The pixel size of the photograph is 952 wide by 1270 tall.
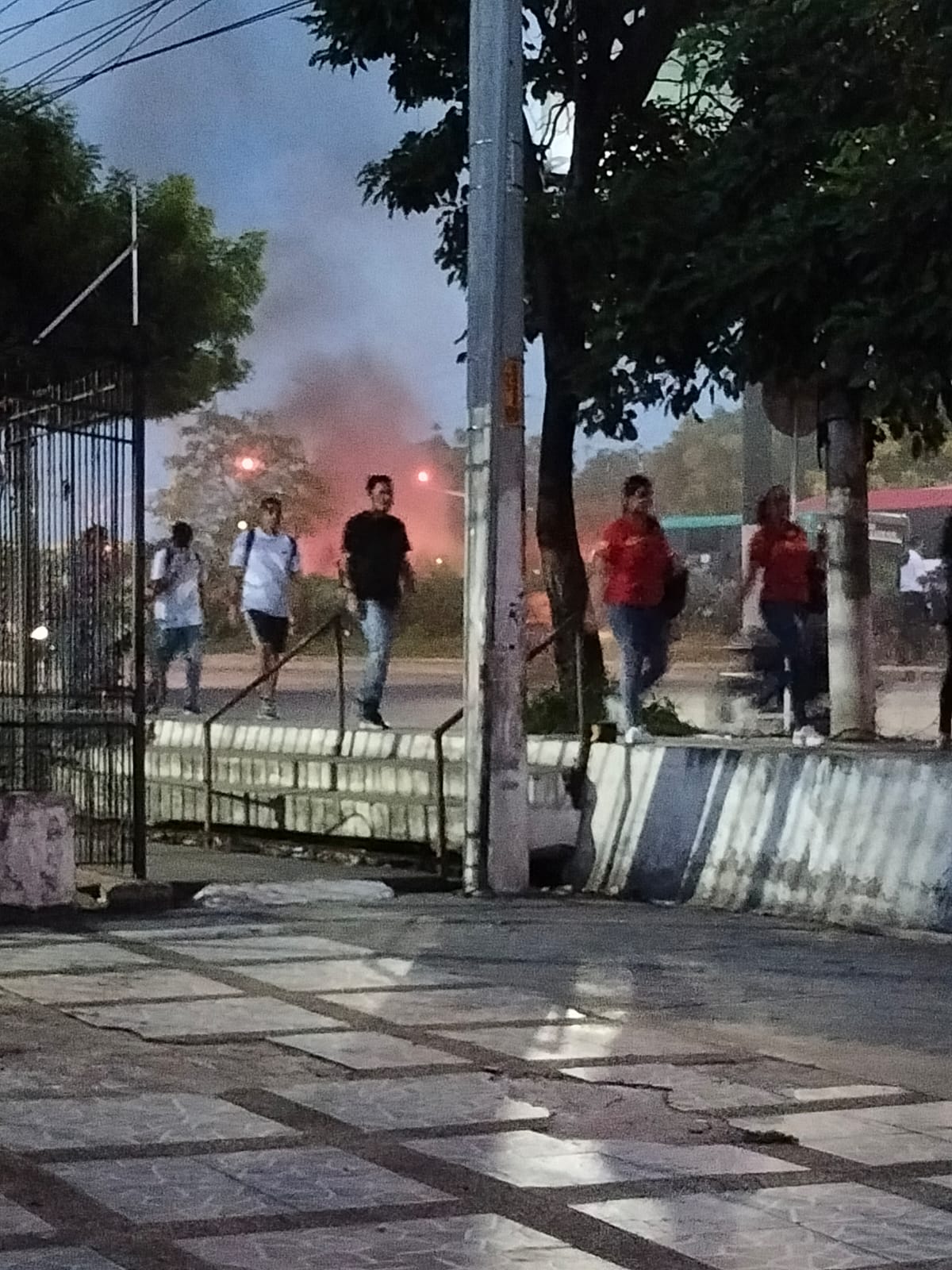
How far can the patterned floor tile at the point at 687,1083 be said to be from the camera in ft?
21.0

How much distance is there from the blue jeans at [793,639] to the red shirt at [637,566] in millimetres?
1299

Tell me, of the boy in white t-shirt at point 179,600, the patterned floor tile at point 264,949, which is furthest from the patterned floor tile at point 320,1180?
the boy in white t-shirt at point 179,600

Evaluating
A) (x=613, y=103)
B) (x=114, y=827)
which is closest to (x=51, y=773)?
(x=114, y=827)

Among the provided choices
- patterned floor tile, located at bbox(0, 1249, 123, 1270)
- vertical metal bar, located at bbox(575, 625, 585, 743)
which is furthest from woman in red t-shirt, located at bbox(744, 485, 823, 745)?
patterned floor tile, located at bbox(0, 1249, 123, 1270)

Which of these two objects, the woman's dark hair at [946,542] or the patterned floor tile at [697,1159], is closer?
the patterned floor tile at [697,1159]

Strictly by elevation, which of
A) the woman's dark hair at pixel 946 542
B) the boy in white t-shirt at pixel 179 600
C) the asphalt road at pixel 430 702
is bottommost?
the asphalt road at pixel 430 702

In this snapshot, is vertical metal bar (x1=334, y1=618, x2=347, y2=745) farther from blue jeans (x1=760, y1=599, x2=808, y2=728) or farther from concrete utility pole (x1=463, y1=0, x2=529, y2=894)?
concrete utility pole (x1=463, y1=0, x2=529, y2=894)

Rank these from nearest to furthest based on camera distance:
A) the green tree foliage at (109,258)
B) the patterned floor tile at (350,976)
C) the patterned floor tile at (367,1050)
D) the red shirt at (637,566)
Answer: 1. the patterned floor tile at (367,1050)
2. the patterned floor tile at (350,976)
3. the red shirt at (637,566)
4. the green tree foliage at (109,258)

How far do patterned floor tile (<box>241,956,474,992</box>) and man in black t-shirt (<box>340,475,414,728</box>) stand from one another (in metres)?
6.07

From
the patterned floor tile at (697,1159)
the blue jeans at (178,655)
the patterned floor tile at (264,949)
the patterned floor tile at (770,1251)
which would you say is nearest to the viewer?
the patterned floor tile at (770,1251)

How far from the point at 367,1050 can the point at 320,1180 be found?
1.82 metres

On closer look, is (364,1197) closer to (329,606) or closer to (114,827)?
(114,827)

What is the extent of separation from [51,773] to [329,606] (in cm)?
2539

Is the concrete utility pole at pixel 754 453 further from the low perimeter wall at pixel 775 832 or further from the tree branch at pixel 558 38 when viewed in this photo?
the low perimeter wall at pixel 775 832
